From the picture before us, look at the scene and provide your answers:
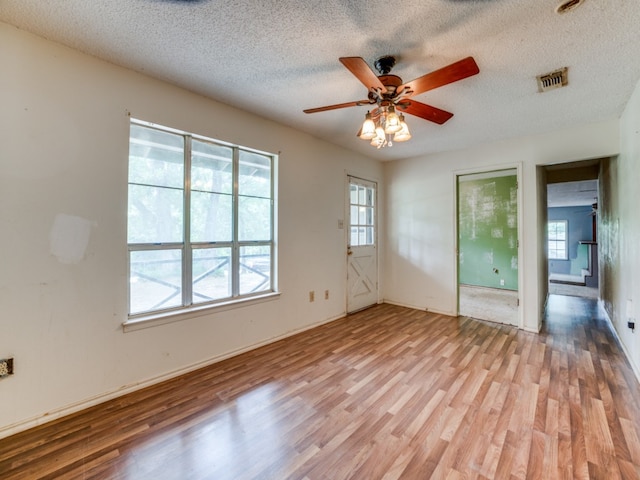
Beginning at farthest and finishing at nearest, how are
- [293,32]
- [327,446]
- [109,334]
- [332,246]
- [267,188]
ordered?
[332,246] < [267,188] < [109,334] < [293,32] < [327,446]

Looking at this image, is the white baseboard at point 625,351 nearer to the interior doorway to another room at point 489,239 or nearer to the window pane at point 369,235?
the interior doorway to another room at point 489,239

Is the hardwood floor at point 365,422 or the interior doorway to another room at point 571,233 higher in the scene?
the interior doorway to another room at point 571,233

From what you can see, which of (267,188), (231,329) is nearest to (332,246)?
(267,188)

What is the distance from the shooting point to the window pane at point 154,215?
231cm

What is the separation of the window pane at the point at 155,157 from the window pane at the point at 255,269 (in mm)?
987

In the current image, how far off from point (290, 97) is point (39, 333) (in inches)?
105

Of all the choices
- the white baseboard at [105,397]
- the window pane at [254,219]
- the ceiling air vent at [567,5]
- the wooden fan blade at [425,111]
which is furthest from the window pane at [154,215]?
the ceiling air vent at [567,5]


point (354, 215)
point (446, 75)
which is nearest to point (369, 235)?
point (354, 215)

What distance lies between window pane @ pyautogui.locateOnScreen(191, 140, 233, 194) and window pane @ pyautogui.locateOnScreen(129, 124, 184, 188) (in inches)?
4.8

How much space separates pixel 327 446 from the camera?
1670mm

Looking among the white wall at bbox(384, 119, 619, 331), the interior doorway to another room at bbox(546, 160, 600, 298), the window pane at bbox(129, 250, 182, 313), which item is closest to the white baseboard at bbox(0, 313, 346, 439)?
the window pane at bbox(129, 250, 182, 313)

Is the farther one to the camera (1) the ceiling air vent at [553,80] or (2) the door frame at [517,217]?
(2) the door frame at [517,217]

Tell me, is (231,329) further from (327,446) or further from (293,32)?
(293,32)

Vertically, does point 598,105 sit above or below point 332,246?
above
